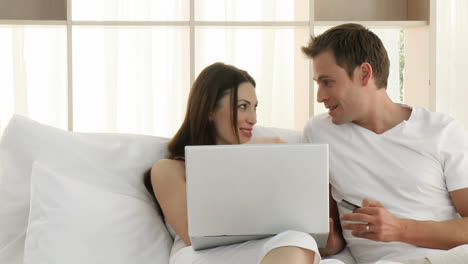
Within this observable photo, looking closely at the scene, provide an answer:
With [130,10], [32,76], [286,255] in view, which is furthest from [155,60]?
[286,255]

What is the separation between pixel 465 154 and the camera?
186 cm

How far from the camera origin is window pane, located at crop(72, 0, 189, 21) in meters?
2.83

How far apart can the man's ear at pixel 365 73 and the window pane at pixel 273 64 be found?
89cm

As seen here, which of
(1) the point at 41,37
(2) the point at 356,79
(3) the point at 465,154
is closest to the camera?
(3) the point at 465,154

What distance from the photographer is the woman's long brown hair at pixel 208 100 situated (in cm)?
210

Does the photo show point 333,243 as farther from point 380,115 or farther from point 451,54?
point 451,54

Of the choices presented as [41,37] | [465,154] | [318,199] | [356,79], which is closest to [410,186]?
[465,154]

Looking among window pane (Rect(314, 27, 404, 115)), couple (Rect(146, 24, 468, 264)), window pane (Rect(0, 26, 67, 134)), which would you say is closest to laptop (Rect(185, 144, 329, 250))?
couple (Rect(146, 24, 468, 264))

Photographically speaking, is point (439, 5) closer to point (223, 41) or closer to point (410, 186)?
point (223, 41)

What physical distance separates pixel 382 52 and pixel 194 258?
100 cm

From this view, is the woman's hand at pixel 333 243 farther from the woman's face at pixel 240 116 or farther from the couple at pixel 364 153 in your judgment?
the woman's face at pixel 240 116

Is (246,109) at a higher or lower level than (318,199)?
higher

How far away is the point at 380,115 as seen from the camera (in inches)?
78.4

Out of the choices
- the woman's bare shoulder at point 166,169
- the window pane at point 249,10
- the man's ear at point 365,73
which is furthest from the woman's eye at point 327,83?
the window pane at point 249,10
